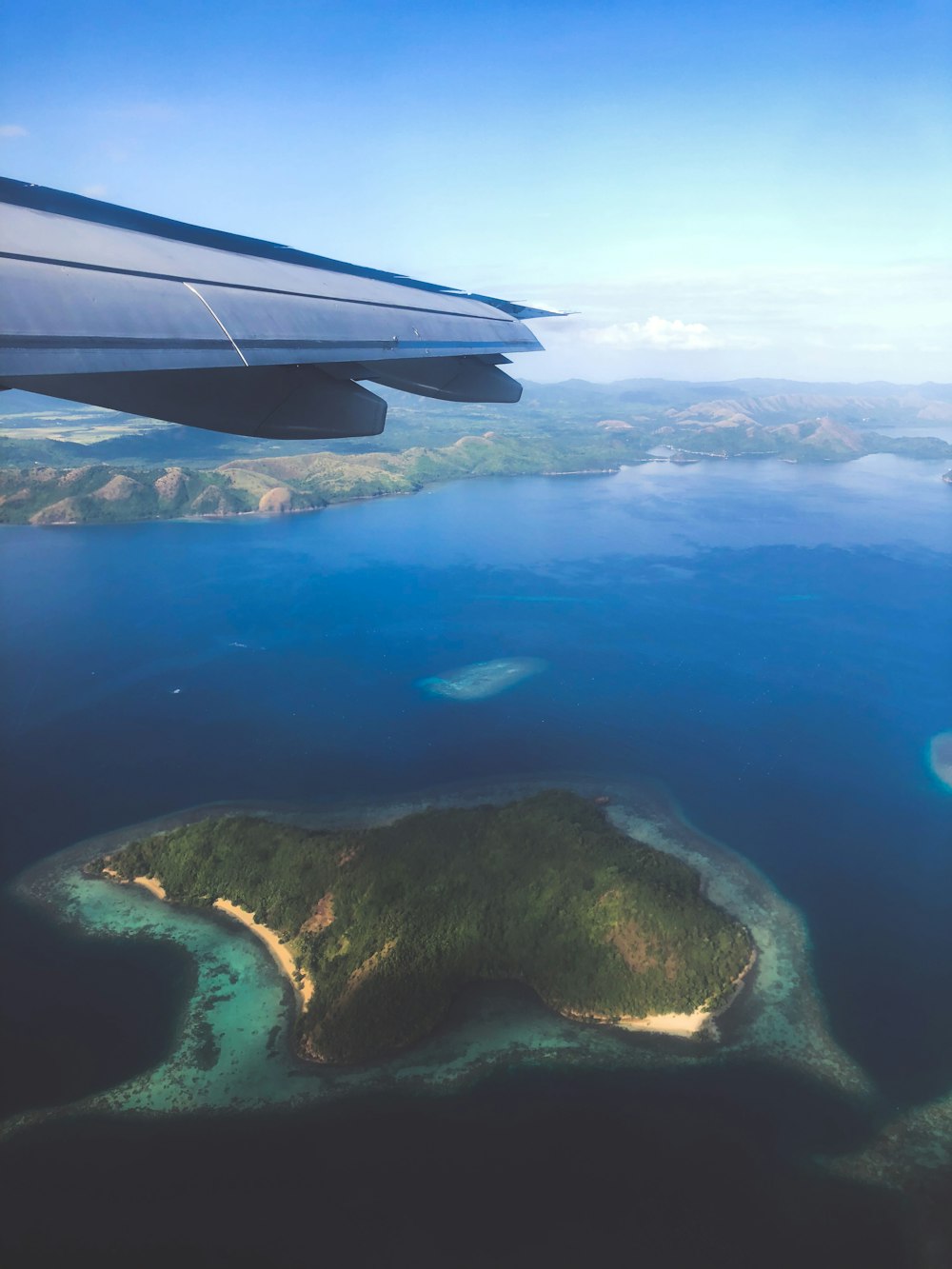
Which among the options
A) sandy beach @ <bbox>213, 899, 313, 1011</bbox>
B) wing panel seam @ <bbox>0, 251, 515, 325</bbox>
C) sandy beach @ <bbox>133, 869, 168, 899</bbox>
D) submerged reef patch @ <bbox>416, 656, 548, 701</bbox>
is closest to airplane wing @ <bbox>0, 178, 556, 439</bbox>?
wing panel seam @ <bbox>0, 251, 515, 325</bbox>

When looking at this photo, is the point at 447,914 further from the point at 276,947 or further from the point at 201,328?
the point at 201,328

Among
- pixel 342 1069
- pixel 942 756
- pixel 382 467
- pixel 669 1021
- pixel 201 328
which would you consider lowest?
pixel 342 1069

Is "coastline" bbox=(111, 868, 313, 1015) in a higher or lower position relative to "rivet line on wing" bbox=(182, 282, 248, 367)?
lower

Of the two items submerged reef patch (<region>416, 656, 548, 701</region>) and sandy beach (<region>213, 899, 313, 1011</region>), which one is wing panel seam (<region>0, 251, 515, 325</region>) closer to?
sandy beach (<region>213, 899, 313, 1011</region>)

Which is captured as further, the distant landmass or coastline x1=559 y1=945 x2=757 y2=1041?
the distant landmass

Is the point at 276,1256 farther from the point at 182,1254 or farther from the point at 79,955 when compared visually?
the point at 79,955

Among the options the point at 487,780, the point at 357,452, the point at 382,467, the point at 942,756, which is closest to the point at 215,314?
the point at 487,780

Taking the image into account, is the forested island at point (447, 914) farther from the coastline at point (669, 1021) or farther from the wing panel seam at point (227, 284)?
the wing panel seam at point (227, 284)
